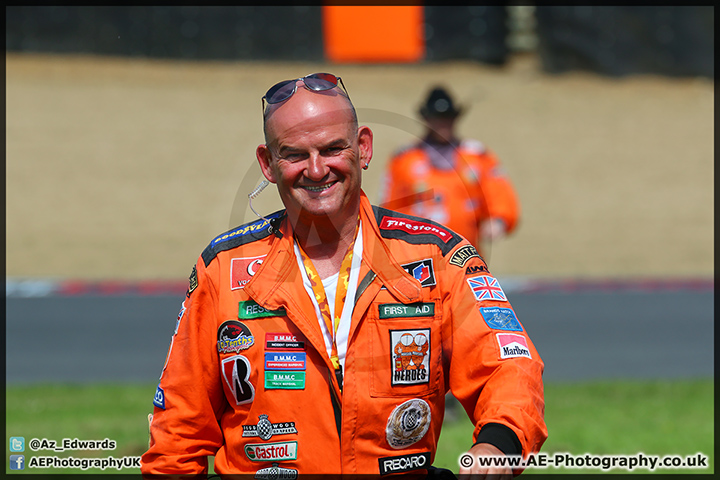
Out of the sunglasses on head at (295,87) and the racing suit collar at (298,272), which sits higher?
the sunglasses on head at (295,87)

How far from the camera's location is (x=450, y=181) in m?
7.41

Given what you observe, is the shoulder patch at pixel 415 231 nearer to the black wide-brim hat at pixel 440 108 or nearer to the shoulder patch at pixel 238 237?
the shoulder patch at pixel 238 237

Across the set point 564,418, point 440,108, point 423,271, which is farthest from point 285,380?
point 564,418

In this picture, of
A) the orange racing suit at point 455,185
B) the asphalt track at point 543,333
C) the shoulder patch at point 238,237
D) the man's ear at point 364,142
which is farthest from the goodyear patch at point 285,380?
the asphalt track at point 543,333

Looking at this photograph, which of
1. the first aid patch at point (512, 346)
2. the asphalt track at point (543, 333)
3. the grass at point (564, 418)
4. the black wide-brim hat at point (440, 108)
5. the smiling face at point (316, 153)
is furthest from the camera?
the asphalt track at point (543, 333)

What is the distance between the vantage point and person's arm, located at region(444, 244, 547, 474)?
2.53m

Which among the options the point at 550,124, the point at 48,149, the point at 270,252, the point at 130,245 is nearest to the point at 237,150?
the point at 48,149

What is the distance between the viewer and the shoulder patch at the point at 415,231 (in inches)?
112

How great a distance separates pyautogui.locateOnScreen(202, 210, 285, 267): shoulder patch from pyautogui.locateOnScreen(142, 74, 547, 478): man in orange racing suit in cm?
1

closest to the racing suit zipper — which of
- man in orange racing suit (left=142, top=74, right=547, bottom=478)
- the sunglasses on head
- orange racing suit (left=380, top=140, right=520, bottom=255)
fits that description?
man in orange racing suit (left=142, top=74, right=547, bottom=478)

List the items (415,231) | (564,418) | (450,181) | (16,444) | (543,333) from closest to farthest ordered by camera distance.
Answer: (415,231)
(16,444)
(450,181)
(564,418)
(543,333)

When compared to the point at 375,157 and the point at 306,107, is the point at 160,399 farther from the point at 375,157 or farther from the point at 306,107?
the point at 375,157

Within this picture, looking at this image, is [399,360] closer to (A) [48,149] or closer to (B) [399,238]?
(B) [399,238]

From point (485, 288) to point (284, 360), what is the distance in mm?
634
